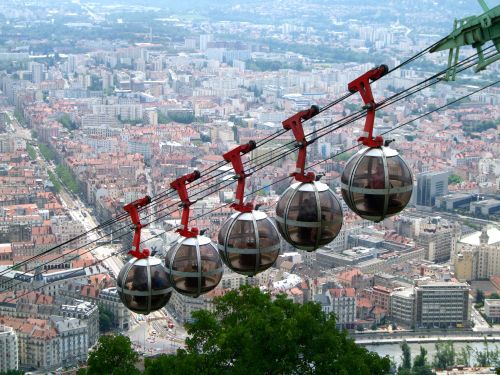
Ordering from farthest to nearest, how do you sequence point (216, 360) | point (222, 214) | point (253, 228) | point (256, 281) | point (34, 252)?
point (222, 214) < point (34, 252) < point (256, 281) < point (216, 360) < point (253, 228)

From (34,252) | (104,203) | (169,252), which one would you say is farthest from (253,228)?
(104,203)

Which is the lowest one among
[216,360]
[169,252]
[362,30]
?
[362,30]

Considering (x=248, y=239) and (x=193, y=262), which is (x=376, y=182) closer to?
(x=248, y=239)

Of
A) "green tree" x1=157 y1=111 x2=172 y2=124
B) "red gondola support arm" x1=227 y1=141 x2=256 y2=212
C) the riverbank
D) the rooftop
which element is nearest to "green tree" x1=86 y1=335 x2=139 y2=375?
"red gondola support arm" x1=227 y1=141 x2=256 y2=212

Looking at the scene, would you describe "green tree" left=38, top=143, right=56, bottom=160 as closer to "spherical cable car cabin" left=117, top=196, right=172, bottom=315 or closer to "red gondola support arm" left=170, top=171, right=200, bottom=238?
"spherical cable car cabin" left=117, top=196, right=172, bottom=315

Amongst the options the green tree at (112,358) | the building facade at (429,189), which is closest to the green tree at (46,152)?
the building facade at (429,189)

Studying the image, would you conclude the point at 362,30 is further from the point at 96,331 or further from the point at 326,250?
the point at 96,331

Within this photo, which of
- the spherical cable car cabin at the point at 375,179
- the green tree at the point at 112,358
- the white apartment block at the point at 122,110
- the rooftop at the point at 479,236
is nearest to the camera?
the spherical cable car cabin at the point at 375,179

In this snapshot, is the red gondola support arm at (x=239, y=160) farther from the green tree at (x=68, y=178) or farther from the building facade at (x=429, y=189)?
the green tree at (x=68, y=178)
